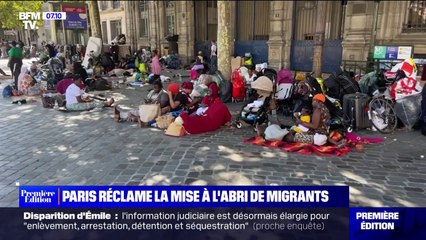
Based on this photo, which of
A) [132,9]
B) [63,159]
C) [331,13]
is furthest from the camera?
[132,9]

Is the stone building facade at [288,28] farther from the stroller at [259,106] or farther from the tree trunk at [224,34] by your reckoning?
the stroller at [259,106]

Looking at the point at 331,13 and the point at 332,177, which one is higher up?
the point at 331,13

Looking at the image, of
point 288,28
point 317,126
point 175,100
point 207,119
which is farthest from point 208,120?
point 288,28

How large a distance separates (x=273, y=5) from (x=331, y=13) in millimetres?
2552

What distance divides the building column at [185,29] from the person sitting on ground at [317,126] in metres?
15.6

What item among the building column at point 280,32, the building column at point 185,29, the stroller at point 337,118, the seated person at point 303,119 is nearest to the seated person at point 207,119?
the seated person at point 303,119

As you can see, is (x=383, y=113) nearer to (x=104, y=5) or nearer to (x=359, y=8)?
(x=359, y=8)

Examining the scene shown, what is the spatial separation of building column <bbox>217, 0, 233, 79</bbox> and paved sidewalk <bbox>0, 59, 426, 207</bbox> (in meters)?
2.94

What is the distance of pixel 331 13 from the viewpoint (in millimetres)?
14922

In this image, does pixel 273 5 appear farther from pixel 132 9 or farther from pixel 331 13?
pixel 132 9

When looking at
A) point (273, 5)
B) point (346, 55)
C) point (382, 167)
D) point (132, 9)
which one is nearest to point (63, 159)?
Answer: point (382, 167)

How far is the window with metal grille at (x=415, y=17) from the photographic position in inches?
446

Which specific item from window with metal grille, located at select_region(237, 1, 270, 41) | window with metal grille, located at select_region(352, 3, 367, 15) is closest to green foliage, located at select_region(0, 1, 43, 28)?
window with metal grille, located at select_region(237, 1, 270, 41)

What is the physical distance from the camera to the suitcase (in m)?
7.38
